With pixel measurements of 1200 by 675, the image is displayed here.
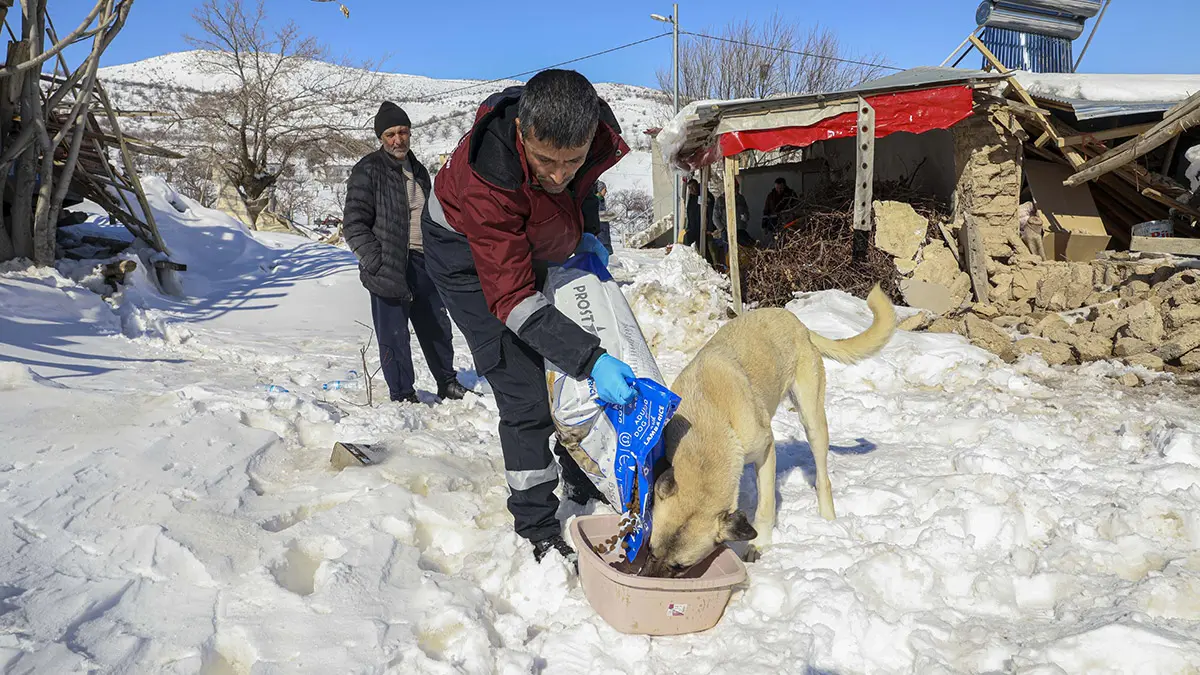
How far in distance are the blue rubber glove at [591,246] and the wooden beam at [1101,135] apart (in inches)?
341

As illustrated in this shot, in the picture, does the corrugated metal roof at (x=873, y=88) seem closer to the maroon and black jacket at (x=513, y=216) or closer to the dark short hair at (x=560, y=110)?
the maroon and black jacket at (x=513, y=216)

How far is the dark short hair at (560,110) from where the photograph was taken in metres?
2.25

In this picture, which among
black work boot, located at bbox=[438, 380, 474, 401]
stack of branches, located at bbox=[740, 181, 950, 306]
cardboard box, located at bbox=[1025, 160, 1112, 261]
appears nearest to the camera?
black work boot, located at bbox=[438, 380, 474, 401]

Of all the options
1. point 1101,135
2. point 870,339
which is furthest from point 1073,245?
point 870,339

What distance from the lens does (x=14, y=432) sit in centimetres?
335

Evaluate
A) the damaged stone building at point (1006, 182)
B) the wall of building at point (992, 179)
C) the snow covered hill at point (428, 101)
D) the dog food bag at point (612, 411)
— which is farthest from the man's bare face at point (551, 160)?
the snow covered hill at point (428, 101)

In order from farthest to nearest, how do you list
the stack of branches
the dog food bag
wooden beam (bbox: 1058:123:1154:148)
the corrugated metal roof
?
the stack of branches, wooden beam (bbox: 1058:123:1154:148), the corrugated metal roof, the dog food bag

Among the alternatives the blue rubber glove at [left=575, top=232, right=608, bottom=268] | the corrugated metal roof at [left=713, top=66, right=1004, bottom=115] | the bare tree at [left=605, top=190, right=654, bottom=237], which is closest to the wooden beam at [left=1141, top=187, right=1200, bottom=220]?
the corrugated metal roof at [left=713, top=66, right=1004, bottom=115]

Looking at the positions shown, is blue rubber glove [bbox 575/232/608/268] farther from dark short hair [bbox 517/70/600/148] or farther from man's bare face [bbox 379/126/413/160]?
man's bare face [bbox 379/126/413/160]

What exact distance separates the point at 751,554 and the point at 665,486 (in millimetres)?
789

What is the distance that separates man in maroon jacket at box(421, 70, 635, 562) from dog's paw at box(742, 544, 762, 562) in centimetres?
81

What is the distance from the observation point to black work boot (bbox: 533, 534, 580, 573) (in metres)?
2.95

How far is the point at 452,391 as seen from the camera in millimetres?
5230

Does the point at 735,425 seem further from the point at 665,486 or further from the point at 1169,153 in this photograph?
the point at 1169,153
